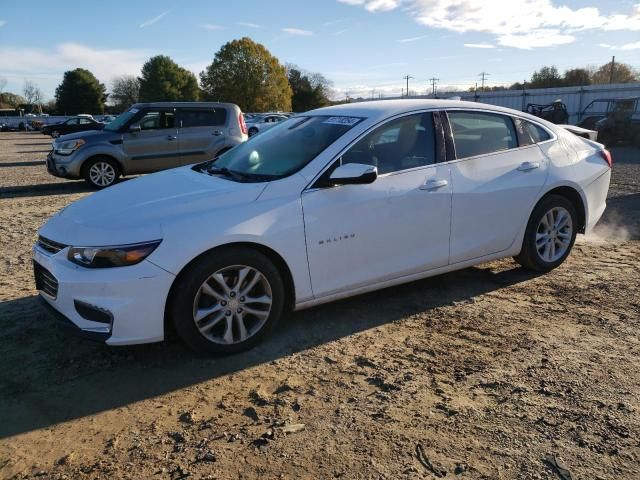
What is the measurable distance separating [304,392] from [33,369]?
5.89ft

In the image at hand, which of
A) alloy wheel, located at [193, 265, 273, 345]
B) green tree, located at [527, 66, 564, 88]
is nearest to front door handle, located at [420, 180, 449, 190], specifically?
alloy wheel, located at [193, 265, 273, 345]

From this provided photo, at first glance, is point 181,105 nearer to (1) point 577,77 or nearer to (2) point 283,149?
(2) point 283,149

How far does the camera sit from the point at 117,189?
4.11 m

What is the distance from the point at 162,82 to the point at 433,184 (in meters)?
83.5

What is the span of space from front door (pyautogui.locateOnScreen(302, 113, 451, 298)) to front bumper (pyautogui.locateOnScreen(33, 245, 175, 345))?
1.08m

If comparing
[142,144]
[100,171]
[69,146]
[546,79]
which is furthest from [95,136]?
[546,79]

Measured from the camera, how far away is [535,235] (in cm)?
485

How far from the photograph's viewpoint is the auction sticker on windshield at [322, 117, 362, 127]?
4102mm

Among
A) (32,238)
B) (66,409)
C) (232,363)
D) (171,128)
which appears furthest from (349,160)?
(171,128)

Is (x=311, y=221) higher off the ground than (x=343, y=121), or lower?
lower

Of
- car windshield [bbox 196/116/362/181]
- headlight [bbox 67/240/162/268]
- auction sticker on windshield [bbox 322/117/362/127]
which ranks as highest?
auction sticker on windshield [bbox 322/117/362/127]

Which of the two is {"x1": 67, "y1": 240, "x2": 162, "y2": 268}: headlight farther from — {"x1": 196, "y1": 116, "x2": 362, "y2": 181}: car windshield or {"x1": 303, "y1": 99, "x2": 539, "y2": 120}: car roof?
{"x1": 303, "y1": 99, "x2": 539, "y2": 120}: car roof

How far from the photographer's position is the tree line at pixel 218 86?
238ft

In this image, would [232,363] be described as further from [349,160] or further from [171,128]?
[171,128]
